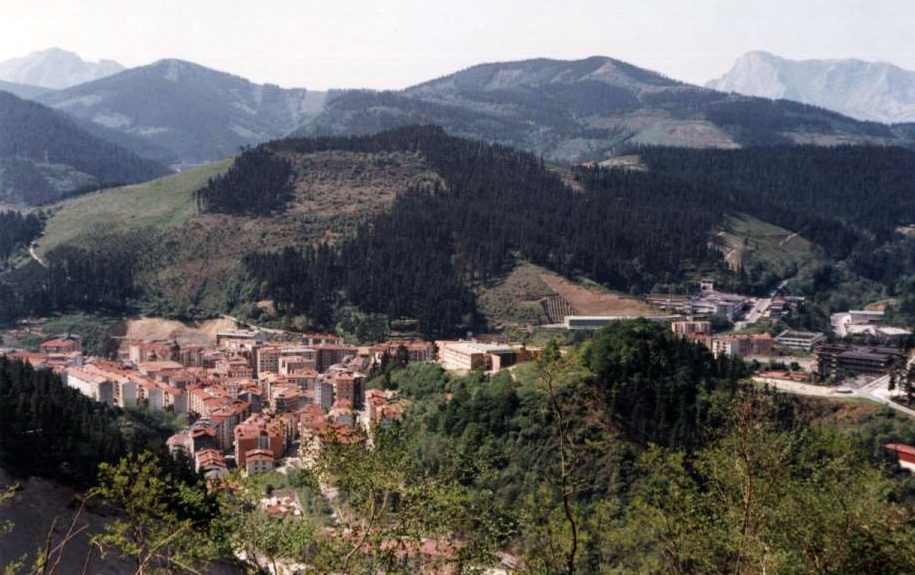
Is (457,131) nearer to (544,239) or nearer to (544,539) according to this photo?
(544,239)

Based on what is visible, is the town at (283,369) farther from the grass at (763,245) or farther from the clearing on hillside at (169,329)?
the grass at (763,245)

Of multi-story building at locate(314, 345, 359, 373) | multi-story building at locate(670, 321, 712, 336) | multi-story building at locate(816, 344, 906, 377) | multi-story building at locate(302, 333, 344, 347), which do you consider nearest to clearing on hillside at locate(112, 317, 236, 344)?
multi-story building at locate(302, 333, 344, 347)

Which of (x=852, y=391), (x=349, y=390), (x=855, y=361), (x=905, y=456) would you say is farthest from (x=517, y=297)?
(x=905, y=456)

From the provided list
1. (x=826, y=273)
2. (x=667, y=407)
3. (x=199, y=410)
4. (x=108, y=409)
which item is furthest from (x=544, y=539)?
(x=826, y=273)

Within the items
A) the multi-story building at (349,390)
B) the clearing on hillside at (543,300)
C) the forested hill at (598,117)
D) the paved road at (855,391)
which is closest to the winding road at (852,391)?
the paved road at (855,391)

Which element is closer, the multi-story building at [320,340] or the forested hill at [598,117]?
the multi-story building at [320,340]

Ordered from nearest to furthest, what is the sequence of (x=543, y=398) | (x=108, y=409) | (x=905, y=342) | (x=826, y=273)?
(x=543, y=398)
(x=108, y=409)
(x=905, y=342)
(x=826, y=273)
